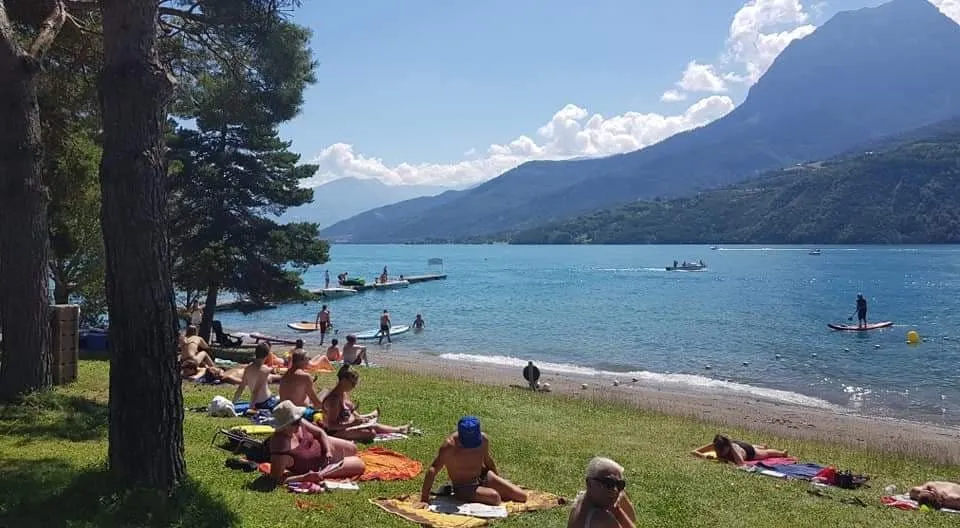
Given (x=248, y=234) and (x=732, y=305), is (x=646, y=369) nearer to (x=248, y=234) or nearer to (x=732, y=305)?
(x=248, y=234)

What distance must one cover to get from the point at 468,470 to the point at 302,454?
183cm

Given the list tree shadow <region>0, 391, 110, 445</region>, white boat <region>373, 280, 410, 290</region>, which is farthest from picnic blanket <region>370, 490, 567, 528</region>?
white boat <region>373, 280, 410, 290</region>

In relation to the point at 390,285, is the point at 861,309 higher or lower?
higher

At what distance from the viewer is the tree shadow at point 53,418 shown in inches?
329

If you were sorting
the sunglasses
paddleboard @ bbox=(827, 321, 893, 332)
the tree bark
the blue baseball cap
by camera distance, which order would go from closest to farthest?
the sunglasses, the tree bark, the blue baseball cap, paddleboard @ bbox=(827, 321, 893, 332)

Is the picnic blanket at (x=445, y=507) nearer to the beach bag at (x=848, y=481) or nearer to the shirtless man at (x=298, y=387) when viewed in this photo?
the shirtless man at (x=298, y=387)

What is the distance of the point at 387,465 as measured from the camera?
8539mm

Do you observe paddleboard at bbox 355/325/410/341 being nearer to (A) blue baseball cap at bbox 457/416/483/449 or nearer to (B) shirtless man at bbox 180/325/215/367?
(B) shirtless man at bbox 180/325/215/367

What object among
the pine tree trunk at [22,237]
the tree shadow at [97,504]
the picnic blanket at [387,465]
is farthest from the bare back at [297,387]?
the tree shadow at [97,504]

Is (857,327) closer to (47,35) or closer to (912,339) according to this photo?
(912,339)

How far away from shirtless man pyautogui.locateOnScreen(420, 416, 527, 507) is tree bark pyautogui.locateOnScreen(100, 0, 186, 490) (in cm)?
246

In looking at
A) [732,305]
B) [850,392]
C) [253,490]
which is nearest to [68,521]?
[253,490]

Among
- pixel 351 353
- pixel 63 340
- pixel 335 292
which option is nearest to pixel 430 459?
pixel 63 340

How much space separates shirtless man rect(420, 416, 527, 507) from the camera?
7.08m
